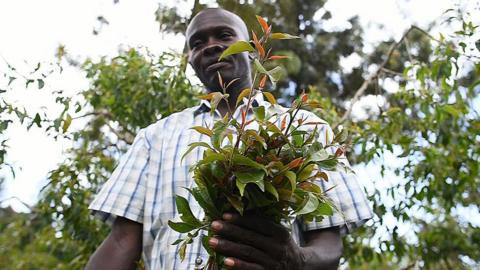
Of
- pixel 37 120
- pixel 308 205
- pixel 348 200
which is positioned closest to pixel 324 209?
pixel 308 205

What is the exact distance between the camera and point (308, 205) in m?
1.02

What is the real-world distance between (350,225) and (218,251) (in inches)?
20.4

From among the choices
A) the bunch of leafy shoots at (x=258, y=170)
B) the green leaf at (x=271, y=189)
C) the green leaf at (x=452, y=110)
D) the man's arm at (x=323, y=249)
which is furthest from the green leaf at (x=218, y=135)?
the green leaf at (x=452, y=110)

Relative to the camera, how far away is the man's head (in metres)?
1.67

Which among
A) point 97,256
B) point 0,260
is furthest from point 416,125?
point 0,260

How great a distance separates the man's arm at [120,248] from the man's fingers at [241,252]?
1.66 ft

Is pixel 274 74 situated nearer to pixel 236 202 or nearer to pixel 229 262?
pixel 236 202

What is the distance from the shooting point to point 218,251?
42.1 inches

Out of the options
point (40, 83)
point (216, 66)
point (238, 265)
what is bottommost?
point (238, 265)

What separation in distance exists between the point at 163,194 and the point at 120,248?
6.8 inches

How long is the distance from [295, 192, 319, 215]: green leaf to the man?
85mm

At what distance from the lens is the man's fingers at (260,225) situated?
1.06m

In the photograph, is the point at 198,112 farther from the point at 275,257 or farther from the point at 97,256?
the point at 275,257

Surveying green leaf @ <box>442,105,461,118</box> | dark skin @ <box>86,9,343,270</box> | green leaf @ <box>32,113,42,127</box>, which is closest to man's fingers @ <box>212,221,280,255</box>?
dark skin @ <box>86,9,343,270</box>
